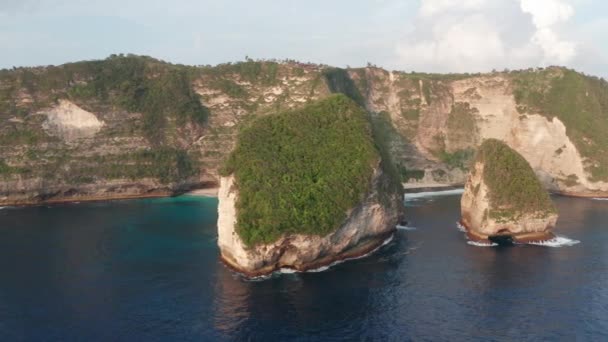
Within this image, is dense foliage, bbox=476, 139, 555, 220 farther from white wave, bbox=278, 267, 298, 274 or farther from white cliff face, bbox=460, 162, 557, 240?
white wave, bbox=278, 267, 298, 274

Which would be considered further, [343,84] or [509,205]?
[343,84]

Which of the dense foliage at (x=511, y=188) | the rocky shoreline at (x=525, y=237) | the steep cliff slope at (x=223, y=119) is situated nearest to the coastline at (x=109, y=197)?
the steep cliff slope at (x=223, y=119)

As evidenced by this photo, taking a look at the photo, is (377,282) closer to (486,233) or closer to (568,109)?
(486,233)

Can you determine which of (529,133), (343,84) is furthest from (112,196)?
(529,133)

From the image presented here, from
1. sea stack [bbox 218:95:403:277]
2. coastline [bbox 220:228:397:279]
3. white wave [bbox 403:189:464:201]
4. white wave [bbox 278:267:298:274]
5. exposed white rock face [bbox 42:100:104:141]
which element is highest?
exposed white rock face [bbox 42:100:104:141]

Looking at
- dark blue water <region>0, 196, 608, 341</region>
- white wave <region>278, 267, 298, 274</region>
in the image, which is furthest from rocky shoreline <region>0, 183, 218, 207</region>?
white wave <region>278, 267, 298, 274</region>

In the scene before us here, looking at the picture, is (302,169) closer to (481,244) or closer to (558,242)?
(481,244)

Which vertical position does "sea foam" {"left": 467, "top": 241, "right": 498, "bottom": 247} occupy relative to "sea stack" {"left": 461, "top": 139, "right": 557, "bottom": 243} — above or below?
below
